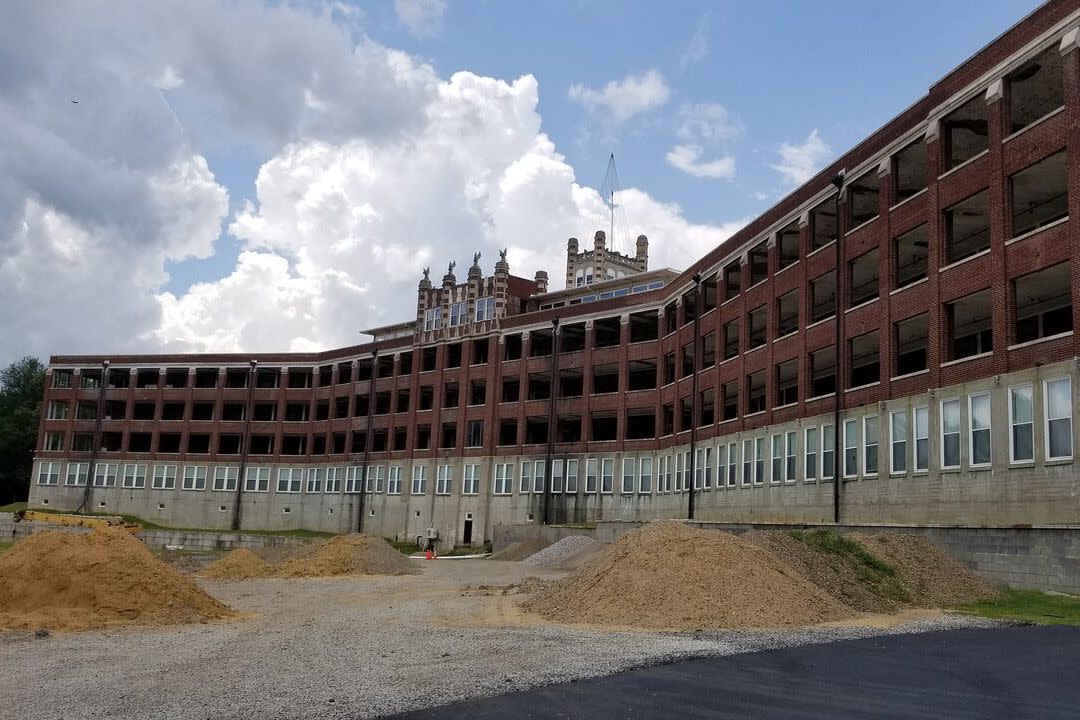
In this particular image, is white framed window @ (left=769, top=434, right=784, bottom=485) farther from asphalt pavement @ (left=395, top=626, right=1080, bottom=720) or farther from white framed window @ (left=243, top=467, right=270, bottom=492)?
white framed window @ (left=243, top=467, right=270, bottom=492)

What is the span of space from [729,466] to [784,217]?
533 inches

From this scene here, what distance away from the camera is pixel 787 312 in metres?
51.0

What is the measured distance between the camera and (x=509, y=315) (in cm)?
8131

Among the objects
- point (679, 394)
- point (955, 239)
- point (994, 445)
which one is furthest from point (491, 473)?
point (994, 445)

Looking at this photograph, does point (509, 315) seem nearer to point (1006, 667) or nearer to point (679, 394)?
point (679, 394)

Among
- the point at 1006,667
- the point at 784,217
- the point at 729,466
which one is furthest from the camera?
the point at 729,466

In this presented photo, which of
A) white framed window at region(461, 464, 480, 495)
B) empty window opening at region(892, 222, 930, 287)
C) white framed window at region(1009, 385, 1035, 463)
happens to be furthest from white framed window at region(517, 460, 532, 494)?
white framed window at region(1009, 385, 1035, 463)

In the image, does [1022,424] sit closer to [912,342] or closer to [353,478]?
[912,342]

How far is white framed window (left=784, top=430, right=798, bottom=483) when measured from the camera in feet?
144

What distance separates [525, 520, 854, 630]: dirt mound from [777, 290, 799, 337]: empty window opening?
2408cm

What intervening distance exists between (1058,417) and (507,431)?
51435 millimetres

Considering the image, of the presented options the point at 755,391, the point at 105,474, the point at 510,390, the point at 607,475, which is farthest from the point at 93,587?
the point at 105,474

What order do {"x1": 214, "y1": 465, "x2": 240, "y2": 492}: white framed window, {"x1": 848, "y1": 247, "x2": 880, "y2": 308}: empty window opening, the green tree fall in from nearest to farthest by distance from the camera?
{"x1": 848, "y1": 247, "x2": 880, "y2": 308}: empty window opening < {"x1": 214, "y1": 465, "x2": 240, "y2": 492}: white framed window < the green tree

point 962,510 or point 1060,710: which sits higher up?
point 962,510
